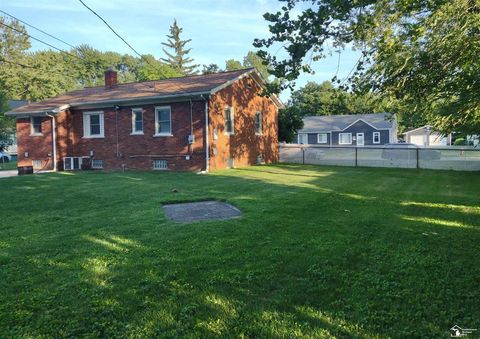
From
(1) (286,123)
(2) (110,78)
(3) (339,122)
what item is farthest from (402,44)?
(3) (339,122)

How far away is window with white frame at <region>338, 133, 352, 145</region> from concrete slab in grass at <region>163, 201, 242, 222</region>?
125ft

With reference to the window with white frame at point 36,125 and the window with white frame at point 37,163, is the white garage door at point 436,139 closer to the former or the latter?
the window with white frame at point 37,163

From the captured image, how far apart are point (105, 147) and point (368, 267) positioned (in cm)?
1702

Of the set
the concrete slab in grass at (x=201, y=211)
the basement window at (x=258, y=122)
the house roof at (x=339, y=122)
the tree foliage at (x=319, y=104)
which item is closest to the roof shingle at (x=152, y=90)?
the basement window at (x=258, y=122)

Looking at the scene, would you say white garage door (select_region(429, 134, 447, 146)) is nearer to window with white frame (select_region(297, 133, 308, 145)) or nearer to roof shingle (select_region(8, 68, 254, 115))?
roof shingle (select_region(8, 68, 254, 115))

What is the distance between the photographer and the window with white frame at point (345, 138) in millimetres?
43678

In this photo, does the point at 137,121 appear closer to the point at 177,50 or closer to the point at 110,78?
the point at 110,78

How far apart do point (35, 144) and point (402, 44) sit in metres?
19.7

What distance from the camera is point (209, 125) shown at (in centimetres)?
1605

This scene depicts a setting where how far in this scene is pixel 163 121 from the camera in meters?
17.2

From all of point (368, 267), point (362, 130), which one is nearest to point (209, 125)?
point (368, 267)

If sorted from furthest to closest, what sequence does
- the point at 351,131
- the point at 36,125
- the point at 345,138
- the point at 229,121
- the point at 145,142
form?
the point at 345,138
the point at 351,131
the point at 36,125
the point at 229,121
the point at 145,142

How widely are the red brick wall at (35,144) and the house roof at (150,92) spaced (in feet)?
2.28

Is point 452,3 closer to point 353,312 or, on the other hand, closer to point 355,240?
point 355,240
